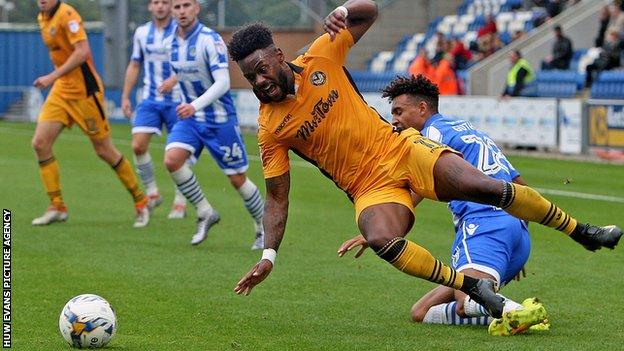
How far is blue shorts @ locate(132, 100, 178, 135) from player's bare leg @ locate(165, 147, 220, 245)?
1.99 m

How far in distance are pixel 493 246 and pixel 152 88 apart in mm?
7127

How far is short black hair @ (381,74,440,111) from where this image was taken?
27.7 feet

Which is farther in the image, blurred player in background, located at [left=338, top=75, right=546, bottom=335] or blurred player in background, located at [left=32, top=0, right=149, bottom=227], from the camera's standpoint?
blurred player in background, located at [left=32, top=0, right=149, bottom=227]

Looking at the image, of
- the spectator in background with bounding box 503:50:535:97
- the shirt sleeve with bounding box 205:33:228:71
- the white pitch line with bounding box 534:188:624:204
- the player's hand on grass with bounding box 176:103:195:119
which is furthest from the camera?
the spectator in background with bounding box 503:50:535:97

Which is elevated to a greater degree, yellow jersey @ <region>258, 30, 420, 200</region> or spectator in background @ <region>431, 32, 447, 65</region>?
yellow jersey @ <region>258, 30, 420, 200</region>

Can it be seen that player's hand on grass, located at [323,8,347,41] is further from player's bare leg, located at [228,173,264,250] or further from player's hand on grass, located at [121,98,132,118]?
player's hand on grass, located at [121,98,132,118]

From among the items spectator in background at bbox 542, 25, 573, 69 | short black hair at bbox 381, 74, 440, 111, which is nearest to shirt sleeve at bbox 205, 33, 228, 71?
short black hair at bbox 381, 74, 440, 111

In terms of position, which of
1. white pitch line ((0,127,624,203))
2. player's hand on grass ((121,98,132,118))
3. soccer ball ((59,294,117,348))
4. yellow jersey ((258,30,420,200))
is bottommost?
white pitch line ((0,127,624,203))

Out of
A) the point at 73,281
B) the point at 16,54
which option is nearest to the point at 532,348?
the point at 73,281

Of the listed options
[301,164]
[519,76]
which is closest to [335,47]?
[301,164]

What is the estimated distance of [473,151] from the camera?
26.9 ft

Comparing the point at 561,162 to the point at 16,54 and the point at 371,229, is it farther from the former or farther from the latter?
the point at 16,54

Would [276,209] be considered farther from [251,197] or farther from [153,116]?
[153,116]

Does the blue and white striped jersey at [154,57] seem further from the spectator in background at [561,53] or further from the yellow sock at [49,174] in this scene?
the spectator in background at [561,53]
